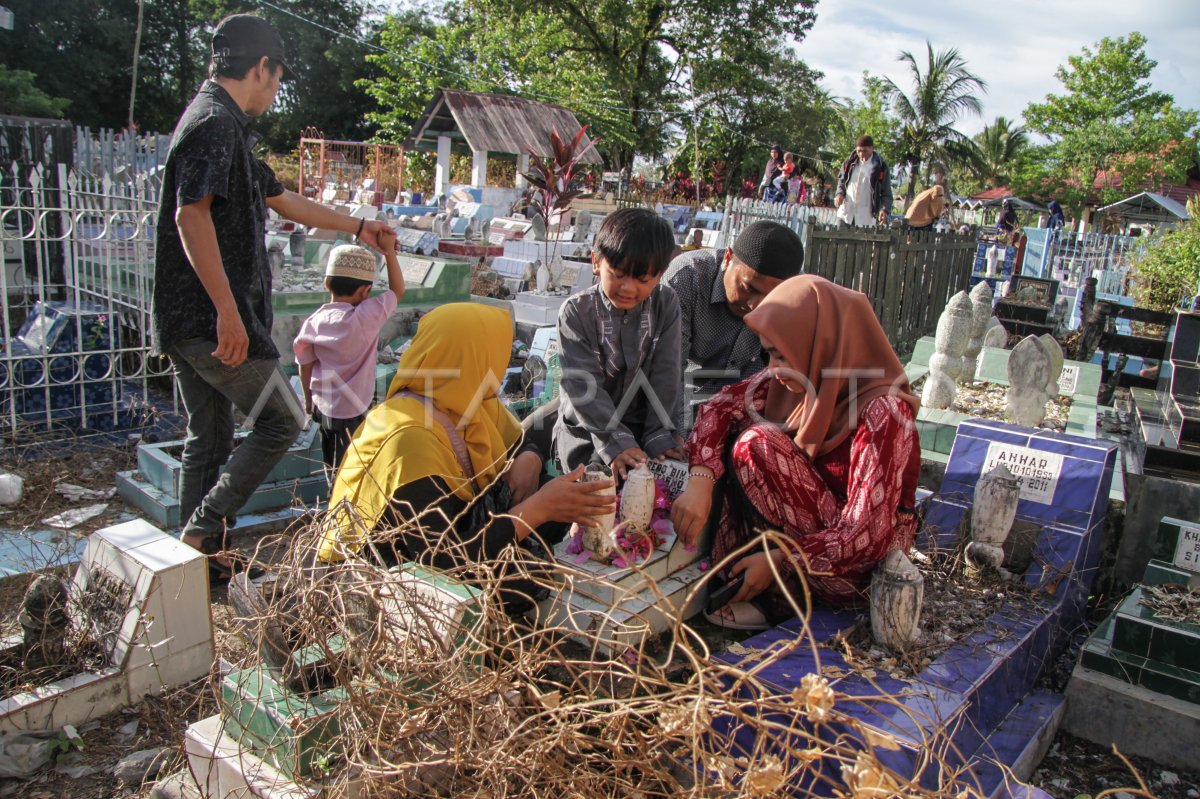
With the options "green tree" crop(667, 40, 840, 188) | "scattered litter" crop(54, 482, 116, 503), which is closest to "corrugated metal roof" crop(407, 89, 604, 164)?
"green tree" crop(667, 40, 840, 188)

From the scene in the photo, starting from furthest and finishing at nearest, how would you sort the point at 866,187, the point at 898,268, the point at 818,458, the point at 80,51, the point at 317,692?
1. the point at 80,51
2. the point at 866,187
3. the point at 898,268
4. the point at 818,458
5. the point at 317,692

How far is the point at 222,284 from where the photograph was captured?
2766mm

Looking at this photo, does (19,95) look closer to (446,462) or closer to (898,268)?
(898,268)

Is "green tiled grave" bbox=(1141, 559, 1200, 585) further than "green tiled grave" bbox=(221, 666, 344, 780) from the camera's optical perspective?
Yes

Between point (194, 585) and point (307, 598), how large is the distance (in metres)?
0.87

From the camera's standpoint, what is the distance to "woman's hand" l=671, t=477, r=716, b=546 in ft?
9.18

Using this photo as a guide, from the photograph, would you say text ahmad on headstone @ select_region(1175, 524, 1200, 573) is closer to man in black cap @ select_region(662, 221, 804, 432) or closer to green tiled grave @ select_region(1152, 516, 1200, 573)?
green tiled grave @ select_region(1152, 516, 1200, 573)

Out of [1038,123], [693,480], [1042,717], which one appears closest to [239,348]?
[693,480]

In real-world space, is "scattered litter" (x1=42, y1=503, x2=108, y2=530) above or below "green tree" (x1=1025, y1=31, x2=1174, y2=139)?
below

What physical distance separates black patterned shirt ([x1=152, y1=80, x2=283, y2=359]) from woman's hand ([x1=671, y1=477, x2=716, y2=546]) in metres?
1.57

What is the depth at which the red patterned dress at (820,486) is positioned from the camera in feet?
8.69

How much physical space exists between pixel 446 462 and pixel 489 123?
64.6 feet

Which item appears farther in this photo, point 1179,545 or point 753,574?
point 1179,545

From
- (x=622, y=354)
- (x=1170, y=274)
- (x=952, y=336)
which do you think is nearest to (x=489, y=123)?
(x=1170, y=274)
